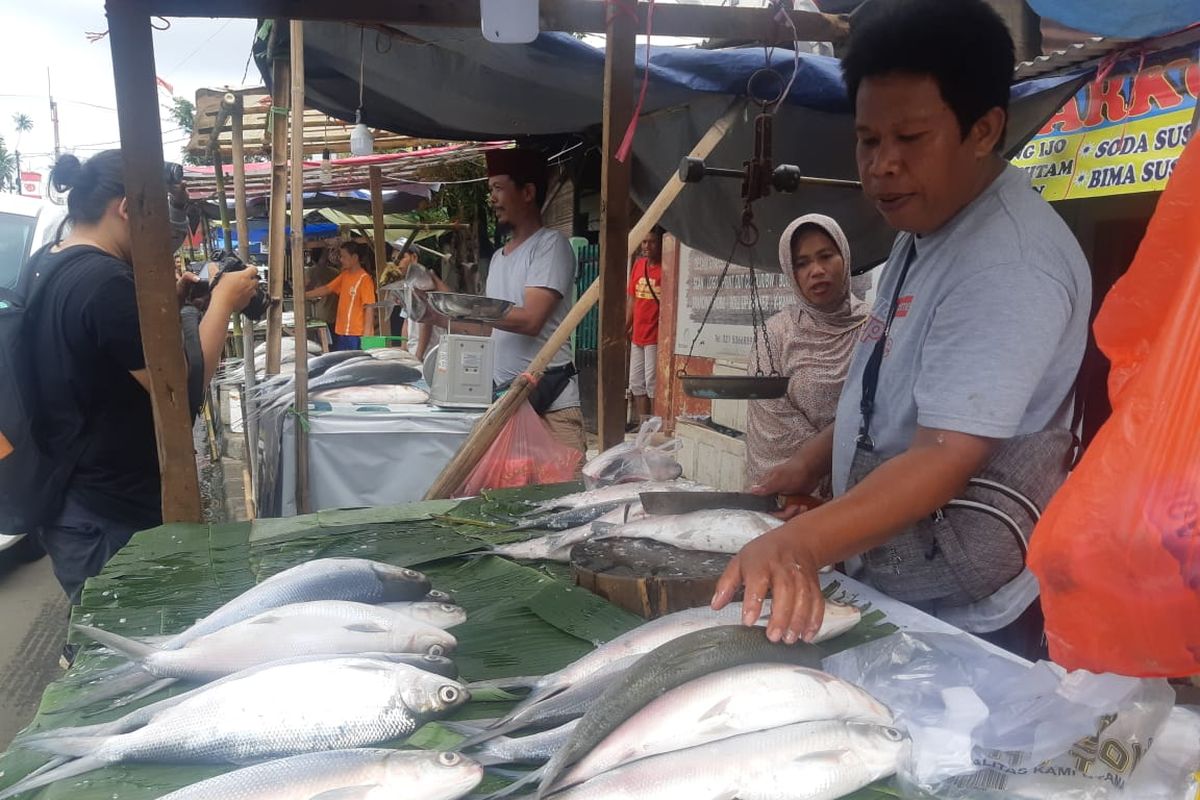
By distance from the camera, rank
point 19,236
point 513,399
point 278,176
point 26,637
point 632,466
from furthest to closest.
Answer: point 19,236 < point 26,637 < point 278,176 < point 513,399 < point 632,466

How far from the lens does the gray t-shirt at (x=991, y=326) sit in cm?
153

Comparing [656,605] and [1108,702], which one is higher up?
[1108,702]

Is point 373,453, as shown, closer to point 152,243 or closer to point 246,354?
point 246,354

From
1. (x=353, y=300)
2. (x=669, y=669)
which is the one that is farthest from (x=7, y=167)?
(x=669, y=669)

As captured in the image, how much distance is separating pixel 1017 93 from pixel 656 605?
3586 mm

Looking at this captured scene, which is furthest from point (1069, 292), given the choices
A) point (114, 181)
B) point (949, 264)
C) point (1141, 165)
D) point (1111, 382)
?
point (114, 181)

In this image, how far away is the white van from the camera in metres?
6.09

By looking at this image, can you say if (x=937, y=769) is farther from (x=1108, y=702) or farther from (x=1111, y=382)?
(x=1111, y=382)

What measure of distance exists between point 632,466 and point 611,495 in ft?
1.25

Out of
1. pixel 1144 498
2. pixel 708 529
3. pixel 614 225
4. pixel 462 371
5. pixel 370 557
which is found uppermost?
pixel 614 225

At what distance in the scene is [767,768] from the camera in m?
1.24

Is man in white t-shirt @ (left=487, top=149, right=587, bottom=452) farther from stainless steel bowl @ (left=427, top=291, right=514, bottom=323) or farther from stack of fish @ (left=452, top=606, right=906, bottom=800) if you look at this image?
stack of fish @ (left=452, top=606, right=906, bottom=800)

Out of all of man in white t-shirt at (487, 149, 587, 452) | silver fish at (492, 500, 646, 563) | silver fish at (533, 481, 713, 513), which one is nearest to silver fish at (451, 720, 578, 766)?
silver fish at (492, 500, 646, 563)

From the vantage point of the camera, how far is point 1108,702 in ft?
4.08
